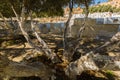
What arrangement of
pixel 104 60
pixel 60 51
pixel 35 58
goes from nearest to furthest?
1. pixel 104 60
2. pixel 35 58
3. pixel 60 51

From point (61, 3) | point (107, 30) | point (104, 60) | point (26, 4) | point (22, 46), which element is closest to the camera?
point (104, 60)

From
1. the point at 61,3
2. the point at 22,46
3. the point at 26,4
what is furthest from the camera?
the point at 22,46

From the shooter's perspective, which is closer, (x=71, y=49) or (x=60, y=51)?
(x=71, y=49)

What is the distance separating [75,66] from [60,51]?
13.8 feet

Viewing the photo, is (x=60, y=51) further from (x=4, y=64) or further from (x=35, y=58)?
(x=4, y=64)

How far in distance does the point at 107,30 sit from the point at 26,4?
1021 centimetres

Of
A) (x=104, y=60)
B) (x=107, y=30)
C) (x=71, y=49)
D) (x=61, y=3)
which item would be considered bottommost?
(x=107, y=30)

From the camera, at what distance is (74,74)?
7758 mm

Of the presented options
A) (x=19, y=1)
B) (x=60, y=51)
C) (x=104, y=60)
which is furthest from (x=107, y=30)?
(x=104, y=60)

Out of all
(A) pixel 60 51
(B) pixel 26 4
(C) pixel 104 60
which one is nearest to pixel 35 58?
(A) pixel 60 51

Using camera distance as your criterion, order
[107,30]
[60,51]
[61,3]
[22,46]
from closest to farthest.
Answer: [61,3] → [60,51] → [22,46] → [107,30]

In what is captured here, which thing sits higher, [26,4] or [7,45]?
[26,4]

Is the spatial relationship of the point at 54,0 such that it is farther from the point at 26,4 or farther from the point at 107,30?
the point at 107,30

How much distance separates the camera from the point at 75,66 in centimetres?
754
